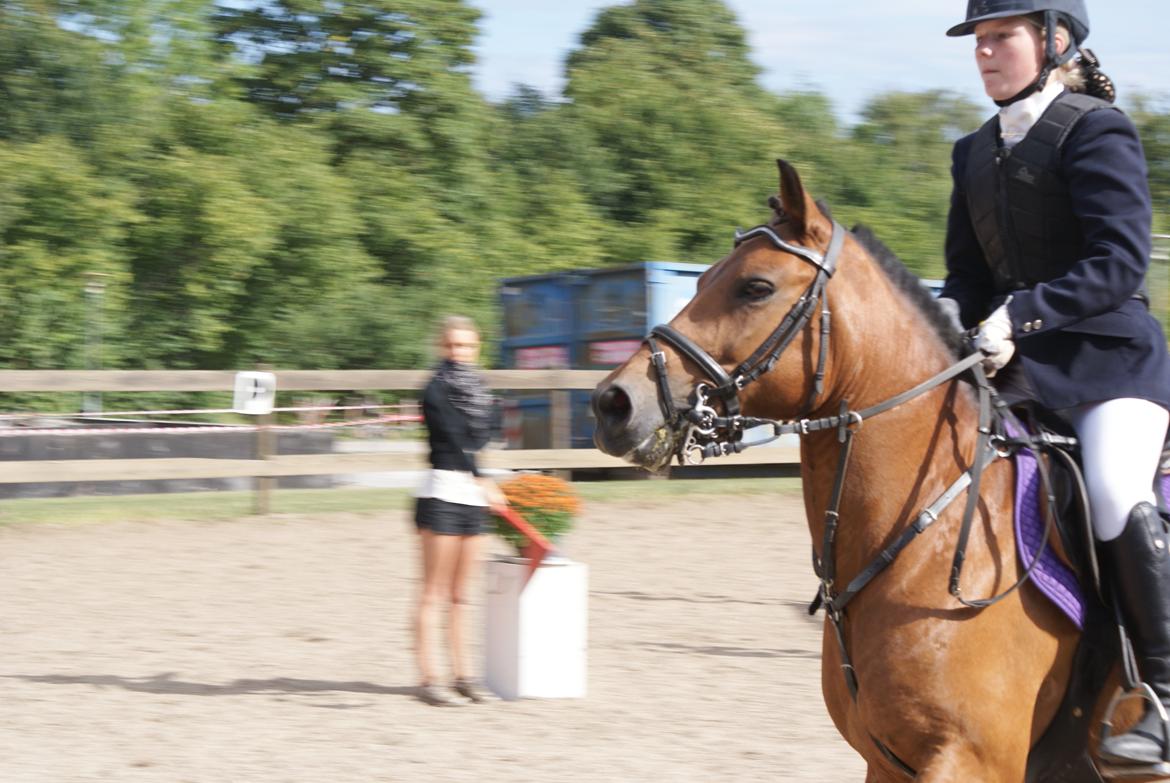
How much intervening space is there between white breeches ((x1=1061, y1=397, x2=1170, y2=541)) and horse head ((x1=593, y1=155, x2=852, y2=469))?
0.78 metres

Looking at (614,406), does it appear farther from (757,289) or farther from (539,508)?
(539,508)

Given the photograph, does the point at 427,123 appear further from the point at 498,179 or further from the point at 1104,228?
the point at 1104,228

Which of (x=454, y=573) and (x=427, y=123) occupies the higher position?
(x=427, y=123)

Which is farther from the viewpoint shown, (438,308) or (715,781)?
(438,308)

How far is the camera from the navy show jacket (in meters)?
3.51

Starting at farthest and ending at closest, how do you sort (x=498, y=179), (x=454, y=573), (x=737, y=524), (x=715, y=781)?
1. (x=498, y=179)
2. (x=737, y=524)
3. (x=454, y=573)
4. (x=715, y=781)

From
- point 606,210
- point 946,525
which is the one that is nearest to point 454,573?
point 946,525

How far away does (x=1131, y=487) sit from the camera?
3.54m

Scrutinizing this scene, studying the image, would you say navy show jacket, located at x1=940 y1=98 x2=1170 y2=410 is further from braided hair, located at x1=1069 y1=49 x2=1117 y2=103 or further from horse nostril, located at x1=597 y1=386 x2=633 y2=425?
horse nostril, located at x1=597 y1=386 x2=633 y2=425

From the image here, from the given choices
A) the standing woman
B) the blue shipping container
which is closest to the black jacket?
the standing woman

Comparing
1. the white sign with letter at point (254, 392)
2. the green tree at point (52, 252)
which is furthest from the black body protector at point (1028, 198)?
the green tree at point (52, 252)

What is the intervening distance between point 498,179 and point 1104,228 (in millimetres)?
25944

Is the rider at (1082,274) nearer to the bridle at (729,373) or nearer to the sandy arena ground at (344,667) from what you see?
the bridle at (729,373)

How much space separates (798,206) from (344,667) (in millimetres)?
5315
